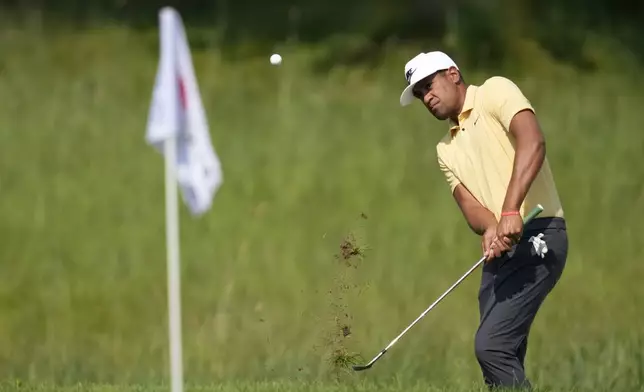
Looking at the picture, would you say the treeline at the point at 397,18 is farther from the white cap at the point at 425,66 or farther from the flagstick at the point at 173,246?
the flagstick at the point at 173,246

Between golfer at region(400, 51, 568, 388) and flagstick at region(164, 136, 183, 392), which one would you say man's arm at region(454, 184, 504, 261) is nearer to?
golfer at region(400, 51, 568, 388)

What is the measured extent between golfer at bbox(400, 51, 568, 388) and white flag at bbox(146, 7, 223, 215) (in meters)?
2.01

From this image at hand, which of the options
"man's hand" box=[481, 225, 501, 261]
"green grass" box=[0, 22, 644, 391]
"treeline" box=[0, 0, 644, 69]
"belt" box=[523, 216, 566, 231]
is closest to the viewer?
"man's hand" box=[481, 225, 501, 261]

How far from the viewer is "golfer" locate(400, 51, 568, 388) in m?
8.12

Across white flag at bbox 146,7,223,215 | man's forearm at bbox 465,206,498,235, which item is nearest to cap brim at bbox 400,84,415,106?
man's forearm at bbox 465,206,498,235

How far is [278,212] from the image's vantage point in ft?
57.4

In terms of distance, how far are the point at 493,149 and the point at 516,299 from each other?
0.86m

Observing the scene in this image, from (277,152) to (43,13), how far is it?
7.85 m

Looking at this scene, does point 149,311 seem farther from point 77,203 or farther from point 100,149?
point 100,149

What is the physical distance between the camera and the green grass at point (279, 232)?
11852mm

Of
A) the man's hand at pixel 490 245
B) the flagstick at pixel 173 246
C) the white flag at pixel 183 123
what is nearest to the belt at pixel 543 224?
the man's hand at pixel 490 245

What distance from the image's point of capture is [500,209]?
8.24 m

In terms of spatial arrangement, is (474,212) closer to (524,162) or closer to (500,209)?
(500,209)

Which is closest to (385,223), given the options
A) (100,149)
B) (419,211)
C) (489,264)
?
(419,211)
